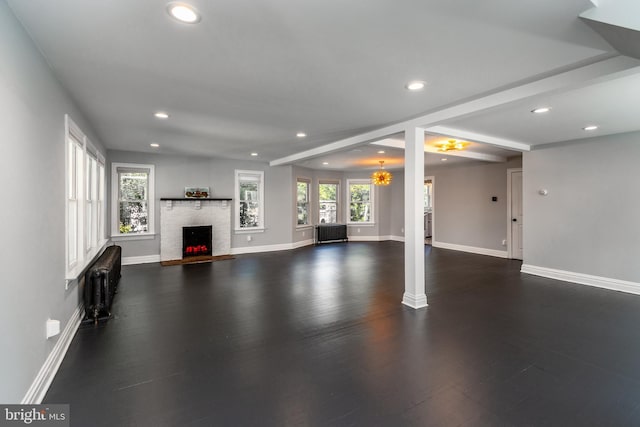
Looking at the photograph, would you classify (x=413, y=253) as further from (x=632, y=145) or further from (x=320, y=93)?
(x=632, y=145)

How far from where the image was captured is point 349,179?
1052cm

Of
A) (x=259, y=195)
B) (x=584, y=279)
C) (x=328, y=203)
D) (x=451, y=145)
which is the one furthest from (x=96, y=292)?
(x=328, y=203)

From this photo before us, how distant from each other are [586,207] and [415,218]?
135 inches

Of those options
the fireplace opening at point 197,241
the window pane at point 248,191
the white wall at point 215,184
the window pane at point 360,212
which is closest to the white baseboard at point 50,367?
the fireplace opening at point 197,241

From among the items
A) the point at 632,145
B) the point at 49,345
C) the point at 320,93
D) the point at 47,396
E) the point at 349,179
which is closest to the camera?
the point at 47,396

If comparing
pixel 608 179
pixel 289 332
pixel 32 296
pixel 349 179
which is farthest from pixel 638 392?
pixel 349 179

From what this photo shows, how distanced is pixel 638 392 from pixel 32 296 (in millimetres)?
4304

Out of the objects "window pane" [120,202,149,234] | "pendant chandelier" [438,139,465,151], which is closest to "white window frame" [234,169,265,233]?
"window pane" [120,202,149,234]

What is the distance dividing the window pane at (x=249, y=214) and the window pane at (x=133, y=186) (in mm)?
2339

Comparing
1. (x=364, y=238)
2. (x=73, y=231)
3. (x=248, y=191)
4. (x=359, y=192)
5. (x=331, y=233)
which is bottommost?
(x=364, y=238)

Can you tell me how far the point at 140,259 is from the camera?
6.75 m

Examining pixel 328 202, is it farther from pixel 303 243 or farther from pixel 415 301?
pixel 415 301

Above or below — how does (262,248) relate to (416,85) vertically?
below

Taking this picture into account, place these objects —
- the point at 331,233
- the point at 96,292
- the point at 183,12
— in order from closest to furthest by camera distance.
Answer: the point at 183,12
the point at 96,292
the point at 331,233
